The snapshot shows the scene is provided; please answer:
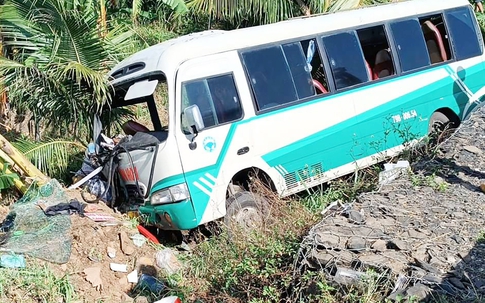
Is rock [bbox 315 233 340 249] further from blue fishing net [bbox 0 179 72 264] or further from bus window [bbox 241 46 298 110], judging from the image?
blue fishing net [bbox 0 179 72 264]

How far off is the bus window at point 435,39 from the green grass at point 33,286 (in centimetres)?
603

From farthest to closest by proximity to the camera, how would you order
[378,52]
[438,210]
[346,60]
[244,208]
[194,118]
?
[378,52] < [346,60] < [244,208] < [194,118] < [438,210]

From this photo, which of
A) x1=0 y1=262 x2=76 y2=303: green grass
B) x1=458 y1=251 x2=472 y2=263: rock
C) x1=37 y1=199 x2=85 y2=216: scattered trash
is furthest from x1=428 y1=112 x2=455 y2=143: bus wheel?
x1=0 y1=262 x2=76 y2=303: green grass

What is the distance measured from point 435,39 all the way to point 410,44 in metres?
0.58

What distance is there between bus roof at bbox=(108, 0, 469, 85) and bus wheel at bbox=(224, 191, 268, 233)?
1611mm

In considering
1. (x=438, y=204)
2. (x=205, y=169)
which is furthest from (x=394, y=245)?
(x=205, y=169)

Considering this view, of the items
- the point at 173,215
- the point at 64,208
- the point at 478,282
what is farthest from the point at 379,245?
the point at 64,208

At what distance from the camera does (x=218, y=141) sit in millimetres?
7465

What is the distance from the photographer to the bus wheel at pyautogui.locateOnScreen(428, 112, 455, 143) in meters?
8.84

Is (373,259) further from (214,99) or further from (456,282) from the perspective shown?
(214,99)

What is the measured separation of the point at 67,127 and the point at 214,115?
2.92 m

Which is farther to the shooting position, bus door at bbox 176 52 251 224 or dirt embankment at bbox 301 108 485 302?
bus door at bbox 176 52 251 224

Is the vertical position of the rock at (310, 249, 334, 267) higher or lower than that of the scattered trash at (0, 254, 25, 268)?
lower

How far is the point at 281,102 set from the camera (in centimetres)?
798
